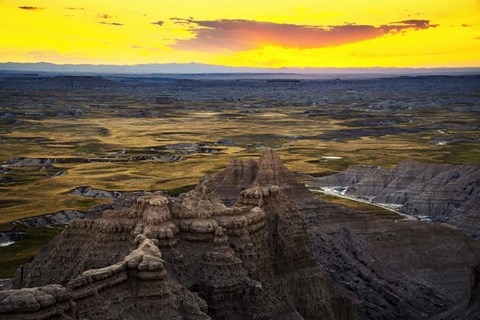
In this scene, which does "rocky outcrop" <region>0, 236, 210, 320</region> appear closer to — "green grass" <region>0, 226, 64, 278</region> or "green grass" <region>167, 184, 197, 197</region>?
"green grass" <region>0, 226, 64, 278</region>

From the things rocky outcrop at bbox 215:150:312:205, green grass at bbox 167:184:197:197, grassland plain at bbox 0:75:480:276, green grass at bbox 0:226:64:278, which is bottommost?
grassland plain at bbox 0:75:480:276

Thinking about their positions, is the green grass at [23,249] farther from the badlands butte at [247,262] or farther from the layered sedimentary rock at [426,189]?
the layered sedimentary rock at [426,189]

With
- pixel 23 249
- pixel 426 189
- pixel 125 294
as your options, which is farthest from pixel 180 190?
pixel 125 294

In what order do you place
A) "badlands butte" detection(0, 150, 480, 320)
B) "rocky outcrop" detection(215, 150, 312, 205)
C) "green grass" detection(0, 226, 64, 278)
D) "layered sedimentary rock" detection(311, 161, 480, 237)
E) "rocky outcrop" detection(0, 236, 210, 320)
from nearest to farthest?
"rocky outcrop" detection(0, 236, 210, 320) → "badlands butte" detection(0, 150, 480, 320) → "rocky outcrop" detection(215, 150, 312, 205) → "green grass" detection(0, 226, 64, 278) → "layered sedimentary rock" detection(311, 161, 480, 237)

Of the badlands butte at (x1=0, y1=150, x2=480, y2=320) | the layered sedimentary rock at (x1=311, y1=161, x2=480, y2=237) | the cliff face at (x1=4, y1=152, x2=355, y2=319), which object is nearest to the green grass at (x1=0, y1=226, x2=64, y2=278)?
the badlands butte at (x1=0, y1=150, x2=480, y2=320)

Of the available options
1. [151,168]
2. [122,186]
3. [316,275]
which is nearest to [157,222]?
[316,275]

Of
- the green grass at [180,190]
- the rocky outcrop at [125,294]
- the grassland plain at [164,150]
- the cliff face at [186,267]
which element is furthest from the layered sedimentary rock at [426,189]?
the rocky outcrop at [125,294]
